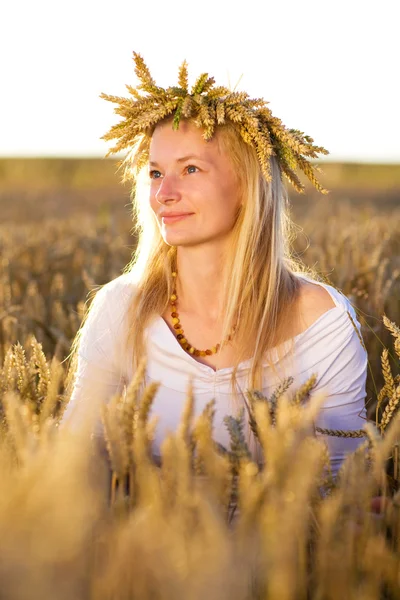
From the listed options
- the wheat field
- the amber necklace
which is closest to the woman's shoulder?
the amber necklace

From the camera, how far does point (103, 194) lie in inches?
1014

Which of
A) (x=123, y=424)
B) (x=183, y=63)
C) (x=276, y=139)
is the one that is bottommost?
(x=123, y=424)

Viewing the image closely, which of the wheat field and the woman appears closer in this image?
the wheat field

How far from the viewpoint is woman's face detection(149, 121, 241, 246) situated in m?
2.54

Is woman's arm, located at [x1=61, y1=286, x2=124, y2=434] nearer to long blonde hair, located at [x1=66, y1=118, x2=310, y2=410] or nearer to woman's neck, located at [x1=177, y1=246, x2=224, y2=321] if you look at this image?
long blonde hair, located at [x1=66, y1=118, x2=310, y2=410]

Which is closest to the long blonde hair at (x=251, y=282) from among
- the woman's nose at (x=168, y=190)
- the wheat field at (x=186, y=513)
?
the woman's nose at (x=168, y=190)

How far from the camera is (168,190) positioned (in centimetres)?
253

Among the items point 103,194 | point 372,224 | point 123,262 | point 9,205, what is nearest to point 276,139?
point 123,262

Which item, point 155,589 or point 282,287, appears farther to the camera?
point 282,287

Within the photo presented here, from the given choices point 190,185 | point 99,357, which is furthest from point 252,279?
point 99,357

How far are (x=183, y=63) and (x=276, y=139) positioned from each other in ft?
1.33

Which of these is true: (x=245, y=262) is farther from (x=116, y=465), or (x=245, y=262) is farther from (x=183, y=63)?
(x=116, y=465)

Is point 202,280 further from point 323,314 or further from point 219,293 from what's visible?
point 323,314

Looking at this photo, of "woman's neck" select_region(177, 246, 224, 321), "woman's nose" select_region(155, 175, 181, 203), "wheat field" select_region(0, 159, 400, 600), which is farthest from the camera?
"woman's neck" select_region(177, 246, 224, 321)
